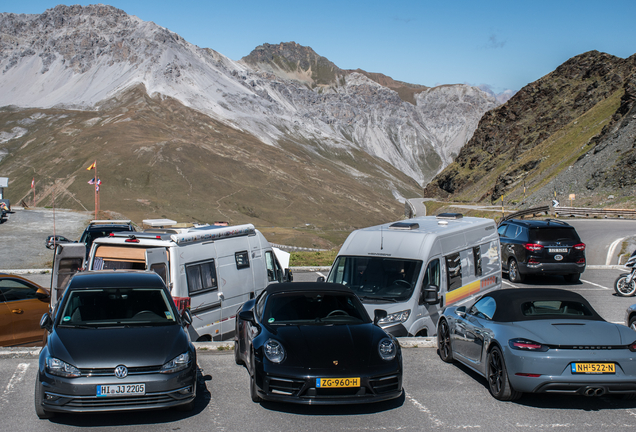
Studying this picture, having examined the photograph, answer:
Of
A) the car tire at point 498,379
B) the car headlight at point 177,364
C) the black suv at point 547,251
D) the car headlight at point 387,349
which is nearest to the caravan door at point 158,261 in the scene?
the car headlight at point 177,364

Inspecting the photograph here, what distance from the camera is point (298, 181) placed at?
150 metres

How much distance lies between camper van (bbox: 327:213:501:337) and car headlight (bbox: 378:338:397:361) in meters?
2.61

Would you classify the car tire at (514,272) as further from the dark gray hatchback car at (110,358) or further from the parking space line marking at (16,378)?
the parking space line marking at (16,378)

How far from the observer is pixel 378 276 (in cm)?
1123

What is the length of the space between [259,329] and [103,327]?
6.52 ft

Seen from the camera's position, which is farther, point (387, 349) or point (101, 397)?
point (387, 349)

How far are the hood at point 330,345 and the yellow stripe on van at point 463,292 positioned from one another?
173 inches

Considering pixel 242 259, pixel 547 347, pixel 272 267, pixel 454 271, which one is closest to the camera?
pixel 547 347

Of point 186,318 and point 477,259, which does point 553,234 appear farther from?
point 186,318

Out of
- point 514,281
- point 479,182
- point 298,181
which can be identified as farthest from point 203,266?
point 298,181

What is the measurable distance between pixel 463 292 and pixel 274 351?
6.48 m

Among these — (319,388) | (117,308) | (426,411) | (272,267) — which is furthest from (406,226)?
(117,308)

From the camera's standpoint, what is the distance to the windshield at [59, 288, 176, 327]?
7.45 metres

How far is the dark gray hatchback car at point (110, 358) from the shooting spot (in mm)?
6258
